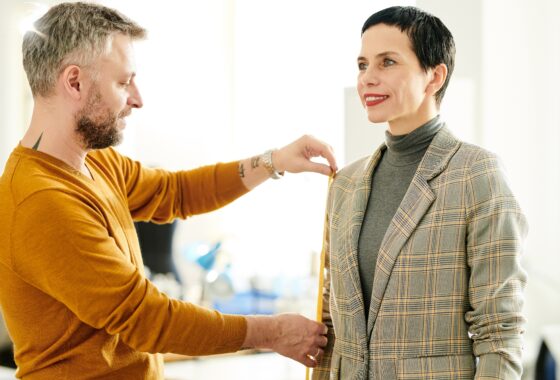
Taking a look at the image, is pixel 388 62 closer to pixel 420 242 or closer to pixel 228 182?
pixel 420 242

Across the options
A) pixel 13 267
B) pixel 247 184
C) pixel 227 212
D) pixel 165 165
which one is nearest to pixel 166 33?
pixel 165 165

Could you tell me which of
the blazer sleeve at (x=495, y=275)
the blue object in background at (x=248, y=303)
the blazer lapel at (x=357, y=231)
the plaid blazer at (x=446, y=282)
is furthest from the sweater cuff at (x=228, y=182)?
the blue object in background at (x=248, y=303)

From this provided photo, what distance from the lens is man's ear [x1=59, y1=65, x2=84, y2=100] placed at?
1.57 meters

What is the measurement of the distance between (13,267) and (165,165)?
295 centimetres

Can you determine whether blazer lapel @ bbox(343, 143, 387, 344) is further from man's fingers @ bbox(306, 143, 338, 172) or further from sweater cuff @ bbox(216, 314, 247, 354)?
sweater cuff @ bbox(216, 314, 247, 354)

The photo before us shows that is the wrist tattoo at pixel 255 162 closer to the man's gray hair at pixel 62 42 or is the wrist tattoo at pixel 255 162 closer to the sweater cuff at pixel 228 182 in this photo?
the sweater cuff at pixel 228 182

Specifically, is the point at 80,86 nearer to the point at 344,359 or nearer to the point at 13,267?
the point at 13,267

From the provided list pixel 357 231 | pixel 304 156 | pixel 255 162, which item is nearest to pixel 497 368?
pixel 357 231

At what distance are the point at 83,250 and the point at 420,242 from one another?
2.32 ft

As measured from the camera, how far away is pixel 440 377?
1.30 meters

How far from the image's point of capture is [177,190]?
2.01 m

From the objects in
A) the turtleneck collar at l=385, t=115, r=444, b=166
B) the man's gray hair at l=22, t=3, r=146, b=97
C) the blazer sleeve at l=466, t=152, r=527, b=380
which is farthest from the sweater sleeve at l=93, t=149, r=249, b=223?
the blazer sleeve at l=466, t=152, r=527, b=380

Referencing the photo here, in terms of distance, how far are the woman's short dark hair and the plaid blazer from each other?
0.15m

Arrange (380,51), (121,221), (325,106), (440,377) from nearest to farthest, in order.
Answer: (440,377), (380,51), (121,221), (325,106)
